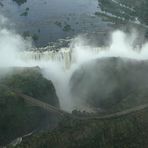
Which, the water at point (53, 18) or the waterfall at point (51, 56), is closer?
the waterfall at point (51, 56)

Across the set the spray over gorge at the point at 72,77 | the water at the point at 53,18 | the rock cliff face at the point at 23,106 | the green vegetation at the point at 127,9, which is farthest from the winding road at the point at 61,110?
the green vegetation at the point at 127,9

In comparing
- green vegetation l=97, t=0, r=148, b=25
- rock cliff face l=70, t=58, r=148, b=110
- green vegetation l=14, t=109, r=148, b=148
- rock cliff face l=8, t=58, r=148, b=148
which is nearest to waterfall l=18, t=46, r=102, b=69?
rock cliff face l=70, t=58, r=148, b=110

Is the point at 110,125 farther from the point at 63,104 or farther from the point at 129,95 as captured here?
the point at 63,104

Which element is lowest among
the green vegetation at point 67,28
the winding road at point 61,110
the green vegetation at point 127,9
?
the winding road at point 61,110

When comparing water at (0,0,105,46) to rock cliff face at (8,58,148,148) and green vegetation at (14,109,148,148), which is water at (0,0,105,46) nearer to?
rock cliff face at (8,58,148,148)

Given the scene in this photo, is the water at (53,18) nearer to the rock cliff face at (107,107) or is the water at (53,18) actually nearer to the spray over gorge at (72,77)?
the spray over gorge at (72,77)

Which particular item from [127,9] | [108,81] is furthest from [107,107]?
[127,9]

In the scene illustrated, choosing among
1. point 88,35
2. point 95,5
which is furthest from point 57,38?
point 95,5
